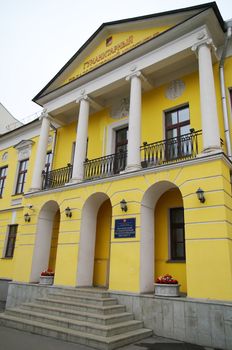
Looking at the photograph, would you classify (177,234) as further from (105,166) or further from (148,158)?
(105,166)

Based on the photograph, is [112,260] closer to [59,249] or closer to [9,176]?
[59,249]

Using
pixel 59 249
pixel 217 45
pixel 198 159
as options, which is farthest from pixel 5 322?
pixel 217 45

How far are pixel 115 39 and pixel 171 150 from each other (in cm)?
585

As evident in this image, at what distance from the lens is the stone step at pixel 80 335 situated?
228 inches

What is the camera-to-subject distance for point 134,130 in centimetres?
931

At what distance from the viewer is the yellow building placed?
23.5 feet

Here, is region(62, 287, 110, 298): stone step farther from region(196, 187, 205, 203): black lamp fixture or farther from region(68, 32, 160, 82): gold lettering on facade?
region(68, 32, 160, 82): gold lettering on facade

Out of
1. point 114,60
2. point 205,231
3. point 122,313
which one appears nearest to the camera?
point 205,231

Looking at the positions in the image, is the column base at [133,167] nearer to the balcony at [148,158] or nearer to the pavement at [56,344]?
the balcony at [148,158]

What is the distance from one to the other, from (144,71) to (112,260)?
21.8ft

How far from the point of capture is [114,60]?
10.6 meters

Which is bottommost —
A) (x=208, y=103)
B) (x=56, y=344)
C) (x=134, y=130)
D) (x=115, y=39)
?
(x=56, y=344)

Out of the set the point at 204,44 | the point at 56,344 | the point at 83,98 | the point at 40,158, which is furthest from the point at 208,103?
the point at 40,158

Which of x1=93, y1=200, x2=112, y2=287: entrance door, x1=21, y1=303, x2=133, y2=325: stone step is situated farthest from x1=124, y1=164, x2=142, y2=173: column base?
x1=21, y1=303, x2=133, y2=325: stone step
